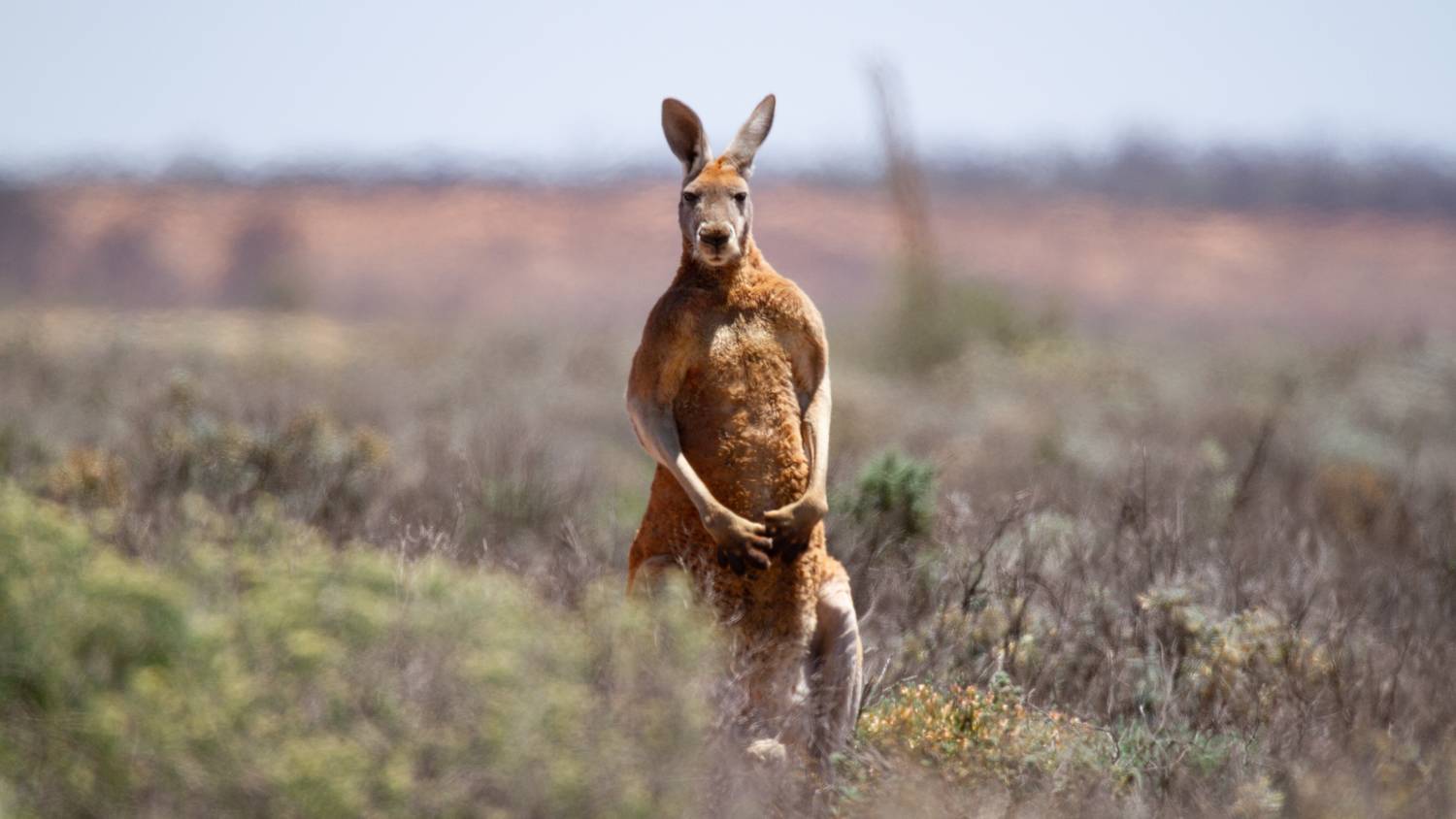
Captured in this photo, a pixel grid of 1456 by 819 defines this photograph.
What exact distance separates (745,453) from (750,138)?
1.12 meters

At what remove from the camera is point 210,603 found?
163 inches

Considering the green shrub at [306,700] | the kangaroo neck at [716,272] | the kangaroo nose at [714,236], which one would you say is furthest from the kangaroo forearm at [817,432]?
the green shrub at [306,700]

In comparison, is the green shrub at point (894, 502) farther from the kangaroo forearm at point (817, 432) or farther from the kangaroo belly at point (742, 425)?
the kangaroo belly at point (742, 425)

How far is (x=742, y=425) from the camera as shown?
5.57 meters

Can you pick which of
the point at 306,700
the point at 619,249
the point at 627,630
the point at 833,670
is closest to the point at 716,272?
the point at 833,670

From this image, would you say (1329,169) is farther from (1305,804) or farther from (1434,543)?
(1305,804)

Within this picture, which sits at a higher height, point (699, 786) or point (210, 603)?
point (210, 603)

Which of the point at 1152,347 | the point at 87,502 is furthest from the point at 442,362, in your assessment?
the point at 87,502

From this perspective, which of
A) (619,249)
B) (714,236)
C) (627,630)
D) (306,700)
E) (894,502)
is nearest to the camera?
(306,700)

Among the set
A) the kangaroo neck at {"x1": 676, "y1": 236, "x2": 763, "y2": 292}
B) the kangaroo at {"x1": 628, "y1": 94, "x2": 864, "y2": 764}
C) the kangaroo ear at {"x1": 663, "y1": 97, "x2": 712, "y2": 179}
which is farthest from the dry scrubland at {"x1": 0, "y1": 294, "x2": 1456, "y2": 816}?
the kangaroo ear at {"x1": 663, "y1": 97, "x2": 712, "y2": 179}

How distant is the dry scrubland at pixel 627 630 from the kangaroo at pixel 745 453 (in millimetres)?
337

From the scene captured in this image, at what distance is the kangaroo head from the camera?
17.8ft

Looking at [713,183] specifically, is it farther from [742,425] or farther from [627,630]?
[627,630]

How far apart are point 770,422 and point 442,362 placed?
83.7 feet
